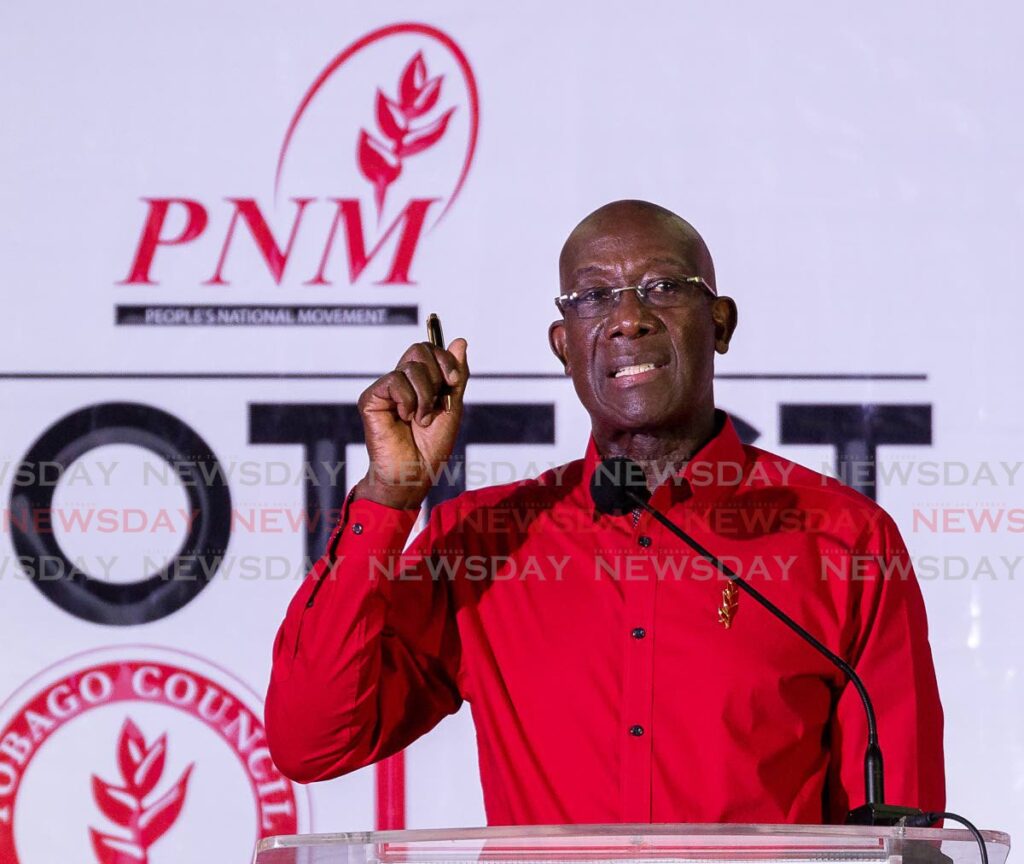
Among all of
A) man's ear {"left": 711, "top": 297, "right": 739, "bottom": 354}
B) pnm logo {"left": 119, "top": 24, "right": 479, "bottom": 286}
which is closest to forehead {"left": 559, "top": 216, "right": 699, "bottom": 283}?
man's ear {"left": 711, "top": 297, "right": 739, "bottom": 354}

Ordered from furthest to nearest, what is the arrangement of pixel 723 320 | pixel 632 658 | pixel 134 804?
1. pixel 134 804
2. pixel 723 320
3. pixel 632 658

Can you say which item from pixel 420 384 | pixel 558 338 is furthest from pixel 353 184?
pixel 420 384

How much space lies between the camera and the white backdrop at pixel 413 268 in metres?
2.80

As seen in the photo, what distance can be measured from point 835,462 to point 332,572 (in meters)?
1.22

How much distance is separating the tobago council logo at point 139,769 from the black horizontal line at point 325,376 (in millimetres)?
519

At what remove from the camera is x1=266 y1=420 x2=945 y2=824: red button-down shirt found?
196 centimetres

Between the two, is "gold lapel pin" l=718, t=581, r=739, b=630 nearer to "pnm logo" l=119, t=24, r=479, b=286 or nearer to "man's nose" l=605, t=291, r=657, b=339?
"man's nose" l=605, t=291, r=657, b=339

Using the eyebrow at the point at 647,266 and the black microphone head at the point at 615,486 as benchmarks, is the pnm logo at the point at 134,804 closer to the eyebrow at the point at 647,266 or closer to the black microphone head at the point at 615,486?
the eyebrow at the point at 647,266

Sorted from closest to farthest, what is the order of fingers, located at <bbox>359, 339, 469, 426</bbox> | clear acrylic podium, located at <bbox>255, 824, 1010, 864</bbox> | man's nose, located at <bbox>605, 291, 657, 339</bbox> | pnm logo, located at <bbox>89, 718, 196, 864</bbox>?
1. clear acrylic podium, located at <bbox>255, 824, 1010, 864</bbox>
2. fingers, located at <bbox>359, 339, 469, 426</bbox>
3. man's nose, located at <bbox>605, 291, 657, 339</bbox>
4. pnm logo, located at <bbox>89, 718, 196, 864</bbox>

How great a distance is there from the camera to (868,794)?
1525mm

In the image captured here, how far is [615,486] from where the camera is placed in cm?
178

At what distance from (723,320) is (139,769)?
1.39m

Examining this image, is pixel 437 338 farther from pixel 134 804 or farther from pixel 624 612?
pixel 134 804

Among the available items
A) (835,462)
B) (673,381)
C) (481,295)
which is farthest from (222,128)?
(835,462)
